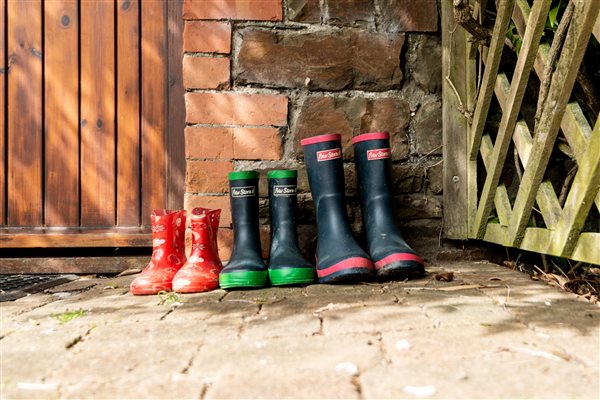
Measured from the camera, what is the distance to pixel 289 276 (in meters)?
1.76

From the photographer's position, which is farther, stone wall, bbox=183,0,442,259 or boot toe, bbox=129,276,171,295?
stone wall, bbox=183,0,442,259

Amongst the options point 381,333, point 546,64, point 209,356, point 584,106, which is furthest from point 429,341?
point 584,106

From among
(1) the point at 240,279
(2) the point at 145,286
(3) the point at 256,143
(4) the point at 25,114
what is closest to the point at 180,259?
(2) the point at 145,286

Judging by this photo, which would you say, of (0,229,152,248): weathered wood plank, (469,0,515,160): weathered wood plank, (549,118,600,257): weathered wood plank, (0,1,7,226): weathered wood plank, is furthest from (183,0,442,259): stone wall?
(0,1,7,226): weathered wood plank

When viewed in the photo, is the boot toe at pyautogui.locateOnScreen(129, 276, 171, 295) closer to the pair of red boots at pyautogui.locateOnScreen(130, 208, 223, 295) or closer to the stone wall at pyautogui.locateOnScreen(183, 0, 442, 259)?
the pair of red boots at pyautogui.locateOnScreen(130, 208, 223, 295)

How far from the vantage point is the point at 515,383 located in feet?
2.97

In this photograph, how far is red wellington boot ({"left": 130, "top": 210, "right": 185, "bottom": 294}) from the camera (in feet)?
5.88

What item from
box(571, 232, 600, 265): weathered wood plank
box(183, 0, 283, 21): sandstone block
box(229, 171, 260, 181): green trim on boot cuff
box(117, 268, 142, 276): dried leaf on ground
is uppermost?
box(183, 0, 283, 21): sandstone block

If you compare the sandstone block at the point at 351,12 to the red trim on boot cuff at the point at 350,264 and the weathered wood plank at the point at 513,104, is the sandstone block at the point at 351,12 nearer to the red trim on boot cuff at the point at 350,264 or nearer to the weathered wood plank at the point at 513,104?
the weathered wood plank at the point at 513,104

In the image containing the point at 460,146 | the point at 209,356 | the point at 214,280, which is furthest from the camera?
the point at 460,146

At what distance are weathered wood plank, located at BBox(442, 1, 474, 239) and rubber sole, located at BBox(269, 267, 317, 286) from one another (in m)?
0.74

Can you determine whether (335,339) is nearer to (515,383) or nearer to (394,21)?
(515,383)

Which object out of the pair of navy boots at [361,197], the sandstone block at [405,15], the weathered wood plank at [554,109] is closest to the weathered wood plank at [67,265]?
the pair of navy boots at [361,197]

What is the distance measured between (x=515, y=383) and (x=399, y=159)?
140 cm
